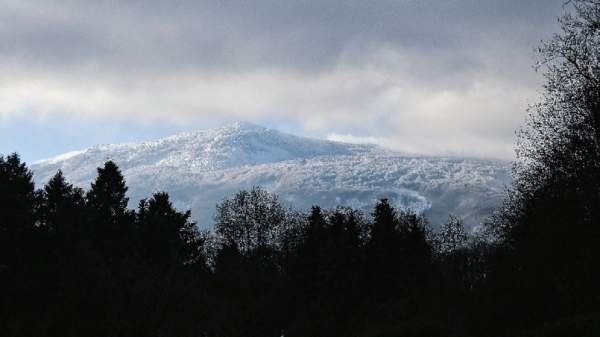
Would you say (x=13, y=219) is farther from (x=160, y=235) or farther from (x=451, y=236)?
(x=451, y=236)

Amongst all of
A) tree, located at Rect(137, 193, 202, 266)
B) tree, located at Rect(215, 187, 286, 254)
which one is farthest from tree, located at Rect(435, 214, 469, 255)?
→ tree, located at Rect(137, 193, 202, 266)

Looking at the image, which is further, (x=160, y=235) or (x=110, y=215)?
(x=160, y=235)

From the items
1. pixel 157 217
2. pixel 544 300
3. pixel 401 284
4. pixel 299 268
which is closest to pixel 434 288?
pixel 401 284

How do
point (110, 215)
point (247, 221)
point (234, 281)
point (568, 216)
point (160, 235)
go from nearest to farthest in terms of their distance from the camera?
point (568, 216)
point (110, 215)
point (160, 235)
point (234, 281)
point (247, 221)

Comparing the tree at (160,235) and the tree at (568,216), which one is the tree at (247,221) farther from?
the tree at (568,216)

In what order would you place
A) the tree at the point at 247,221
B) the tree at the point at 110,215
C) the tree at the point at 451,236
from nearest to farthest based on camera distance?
the tree at the point at 110,215
the tree at the point at 247,221
the tree at the point at 451,236

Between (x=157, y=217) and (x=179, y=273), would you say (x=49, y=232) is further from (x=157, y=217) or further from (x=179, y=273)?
(x=157, y=217)

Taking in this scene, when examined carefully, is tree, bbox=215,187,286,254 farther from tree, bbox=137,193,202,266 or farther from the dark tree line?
tree, bbox=137,193,202,266

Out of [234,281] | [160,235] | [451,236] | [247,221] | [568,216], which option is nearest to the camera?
[568,216]

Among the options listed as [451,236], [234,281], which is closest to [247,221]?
[234,281]

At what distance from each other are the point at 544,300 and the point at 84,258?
22423 millimetres

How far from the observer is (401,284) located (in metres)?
49.9

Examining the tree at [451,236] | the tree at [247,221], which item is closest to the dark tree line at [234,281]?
the tree at [247,221]

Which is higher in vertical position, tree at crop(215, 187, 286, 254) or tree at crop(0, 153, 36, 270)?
tree at crop(215, 187, 286, 254)
